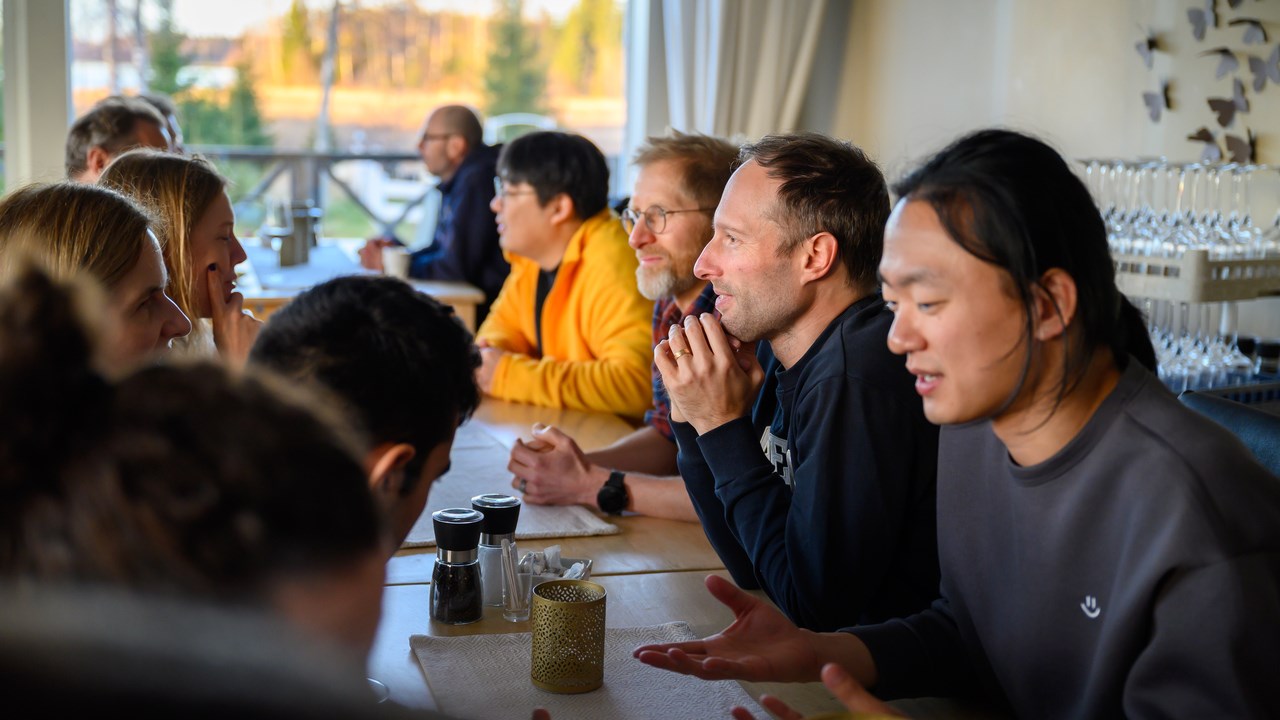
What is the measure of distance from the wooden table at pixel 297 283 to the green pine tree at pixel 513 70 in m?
2.35

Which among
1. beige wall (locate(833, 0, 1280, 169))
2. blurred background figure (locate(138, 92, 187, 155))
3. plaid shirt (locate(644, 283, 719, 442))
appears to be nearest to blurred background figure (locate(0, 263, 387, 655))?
plaid shirt (locate(644, 283, 719, 442))

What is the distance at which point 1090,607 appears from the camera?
1192 mm

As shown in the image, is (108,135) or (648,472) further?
(108,135)

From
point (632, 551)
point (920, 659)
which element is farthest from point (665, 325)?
point (920, 659)

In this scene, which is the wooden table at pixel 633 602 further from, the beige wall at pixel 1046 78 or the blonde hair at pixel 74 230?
the beige wall at pixel 1046 78

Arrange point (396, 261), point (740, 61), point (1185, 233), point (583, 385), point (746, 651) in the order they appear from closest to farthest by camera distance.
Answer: point (746, 651)
point (583, 385)
point (1185, 233)
point (396, 261)
point (740, 61)

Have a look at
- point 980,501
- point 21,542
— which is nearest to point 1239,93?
point 980,501

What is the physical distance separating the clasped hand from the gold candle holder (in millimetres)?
465

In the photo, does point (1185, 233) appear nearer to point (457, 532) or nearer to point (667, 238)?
point (667, 238)

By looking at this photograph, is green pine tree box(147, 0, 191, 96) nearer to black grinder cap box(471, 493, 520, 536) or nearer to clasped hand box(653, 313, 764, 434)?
clasped hand box(653, 313, 764, 434)

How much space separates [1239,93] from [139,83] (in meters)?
4.86

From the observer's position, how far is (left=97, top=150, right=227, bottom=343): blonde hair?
2160 millimetres

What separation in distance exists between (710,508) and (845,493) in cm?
28

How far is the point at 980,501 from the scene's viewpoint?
1.36 metres
